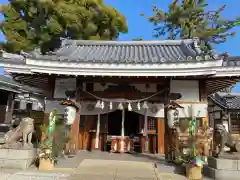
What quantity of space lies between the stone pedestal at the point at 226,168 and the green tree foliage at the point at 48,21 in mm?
18774

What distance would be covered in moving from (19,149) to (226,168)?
6106 millimetres

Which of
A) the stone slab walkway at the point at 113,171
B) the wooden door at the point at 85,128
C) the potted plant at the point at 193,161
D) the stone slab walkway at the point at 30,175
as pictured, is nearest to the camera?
the stone slab walkway at the point at 30,175

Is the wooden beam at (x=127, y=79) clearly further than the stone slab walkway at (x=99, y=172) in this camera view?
Yes

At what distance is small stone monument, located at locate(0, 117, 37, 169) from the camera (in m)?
6.34

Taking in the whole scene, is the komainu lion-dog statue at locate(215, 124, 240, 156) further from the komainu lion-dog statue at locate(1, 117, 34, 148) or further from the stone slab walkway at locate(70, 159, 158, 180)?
the komainu lion-dog statue at locate(1, 117, 34, 148)

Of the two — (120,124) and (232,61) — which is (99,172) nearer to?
(232,61)

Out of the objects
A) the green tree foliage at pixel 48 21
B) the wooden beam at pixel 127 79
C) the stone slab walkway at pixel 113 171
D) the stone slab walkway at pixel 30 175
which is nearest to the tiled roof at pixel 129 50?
the wooden beam at pixel 127 79

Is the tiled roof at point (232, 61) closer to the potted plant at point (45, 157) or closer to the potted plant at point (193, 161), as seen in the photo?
the potted plant at point (193, 161)

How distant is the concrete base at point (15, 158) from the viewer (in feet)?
20.7

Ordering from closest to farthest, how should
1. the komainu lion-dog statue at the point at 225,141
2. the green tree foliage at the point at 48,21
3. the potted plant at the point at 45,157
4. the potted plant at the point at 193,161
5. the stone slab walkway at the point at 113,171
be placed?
the stone slab walkway at the point at 113,171 → the potted plant at the point at 193,161 → the komainu lion-dog statue at the point at 225,141 → the potted plant at the point at 45,157 → the green tree foliage at the point at 48,21

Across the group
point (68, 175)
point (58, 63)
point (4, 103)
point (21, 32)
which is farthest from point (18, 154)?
point (21, 32)

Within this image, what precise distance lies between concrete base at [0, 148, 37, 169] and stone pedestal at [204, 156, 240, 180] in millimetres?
Result: 5540

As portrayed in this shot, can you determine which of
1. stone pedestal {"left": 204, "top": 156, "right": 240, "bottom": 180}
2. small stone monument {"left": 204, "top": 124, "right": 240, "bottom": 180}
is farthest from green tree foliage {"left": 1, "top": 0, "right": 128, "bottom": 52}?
stone pedestal {"left": 204, "top": 156, "right": 240, "bottom": 180}

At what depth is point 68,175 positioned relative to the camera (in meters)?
5.63
